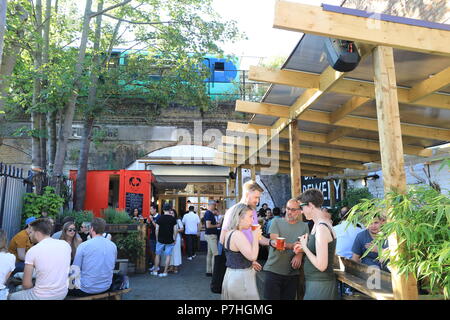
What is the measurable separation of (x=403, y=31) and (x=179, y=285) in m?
5.41

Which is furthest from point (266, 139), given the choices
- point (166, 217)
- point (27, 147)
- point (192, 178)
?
point (27, 147)

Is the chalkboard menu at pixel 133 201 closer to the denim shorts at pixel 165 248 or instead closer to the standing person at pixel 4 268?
the denim shorts at pixel 165 248

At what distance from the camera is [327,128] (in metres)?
7.98

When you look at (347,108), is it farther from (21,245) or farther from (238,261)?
(21,245)

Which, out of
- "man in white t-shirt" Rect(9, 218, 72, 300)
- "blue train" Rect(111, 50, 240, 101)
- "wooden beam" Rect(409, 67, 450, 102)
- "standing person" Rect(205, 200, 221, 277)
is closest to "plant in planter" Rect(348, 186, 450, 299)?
"wooden beam" Rect(409, 67, 450, 102)

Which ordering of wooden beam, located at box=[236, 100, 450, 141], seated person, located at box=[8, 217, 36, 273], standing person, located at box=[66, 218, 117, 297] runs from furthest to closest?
1. wooden beam, located at box=[236, 100, 450, 141]
2. seated person, located at box=[8, 217, 36, 273]
3. standing person, located at box=[66, 218, 117, 297]

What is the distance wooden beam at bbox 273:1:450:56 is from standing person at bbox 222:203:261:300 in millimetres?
1808

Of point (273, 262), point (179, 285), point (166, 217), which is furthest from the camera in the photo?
point (166, 217)

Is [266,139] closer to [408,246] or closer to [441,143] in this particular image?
[441,143]

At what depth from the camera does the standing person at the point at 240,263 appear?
2847mm

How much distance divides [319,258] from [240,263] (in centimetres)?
63

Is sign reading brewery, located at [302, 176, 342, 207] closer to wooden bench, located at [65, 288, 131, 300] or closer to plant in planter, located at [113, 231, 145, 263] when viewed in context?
plant in planter, located at [113, 231, 145, 263]

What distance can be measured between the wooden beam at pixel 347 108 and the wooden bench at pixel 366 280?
8.80 ft

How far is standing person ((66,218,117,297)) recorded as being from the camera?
4.23m
